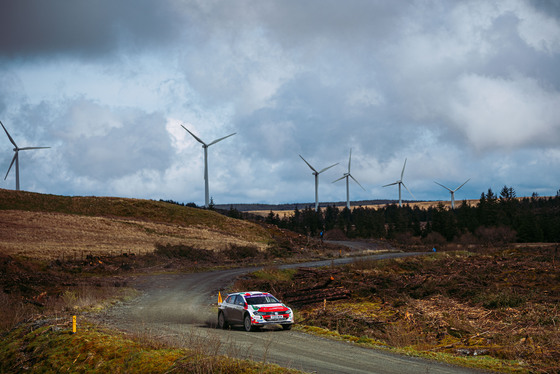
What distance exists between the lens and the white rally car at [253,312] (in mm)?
23562

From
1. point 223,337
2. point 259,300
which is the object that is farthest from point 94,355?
point 259,300

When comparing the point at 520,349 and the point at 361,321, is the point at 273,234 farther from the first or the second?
the point at 520,349

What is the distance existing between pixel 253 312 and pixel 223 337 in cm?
236

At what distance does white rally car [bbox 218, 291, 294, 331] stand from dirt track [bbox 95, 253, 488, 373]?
1.67 feet

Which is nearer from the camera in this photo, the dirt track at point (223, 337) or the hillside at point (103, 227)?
the dirt track at point (223, 337)

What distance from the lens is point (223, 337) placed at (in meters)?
21.6

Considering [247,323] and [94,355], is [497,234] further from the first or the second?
[94,355]

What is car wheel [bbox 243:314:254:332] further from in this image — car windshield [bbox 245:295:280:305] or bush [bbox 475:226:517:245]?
bush [bbox 475:226:517:245]

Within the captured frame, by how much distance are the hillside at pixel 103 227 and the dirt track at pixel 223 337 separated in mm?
23229

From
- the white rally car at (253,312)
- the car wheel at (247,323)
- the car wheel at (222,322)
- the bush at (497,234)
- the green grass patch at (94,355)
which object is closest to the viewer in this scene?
the green grass patch at (94,355)

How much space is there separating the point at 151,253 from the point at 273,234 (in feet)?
157

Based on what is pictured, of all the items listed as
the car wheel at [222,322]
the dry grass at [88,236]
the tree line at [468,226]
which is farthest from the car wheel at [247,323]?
the tree line at [468,226]

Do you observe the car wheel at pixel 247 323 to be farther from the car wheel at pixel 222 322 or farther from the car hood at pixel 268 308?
the car wheel at pixel 222 322

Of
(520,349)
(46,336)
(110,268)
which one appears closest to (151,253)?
(110,268)
